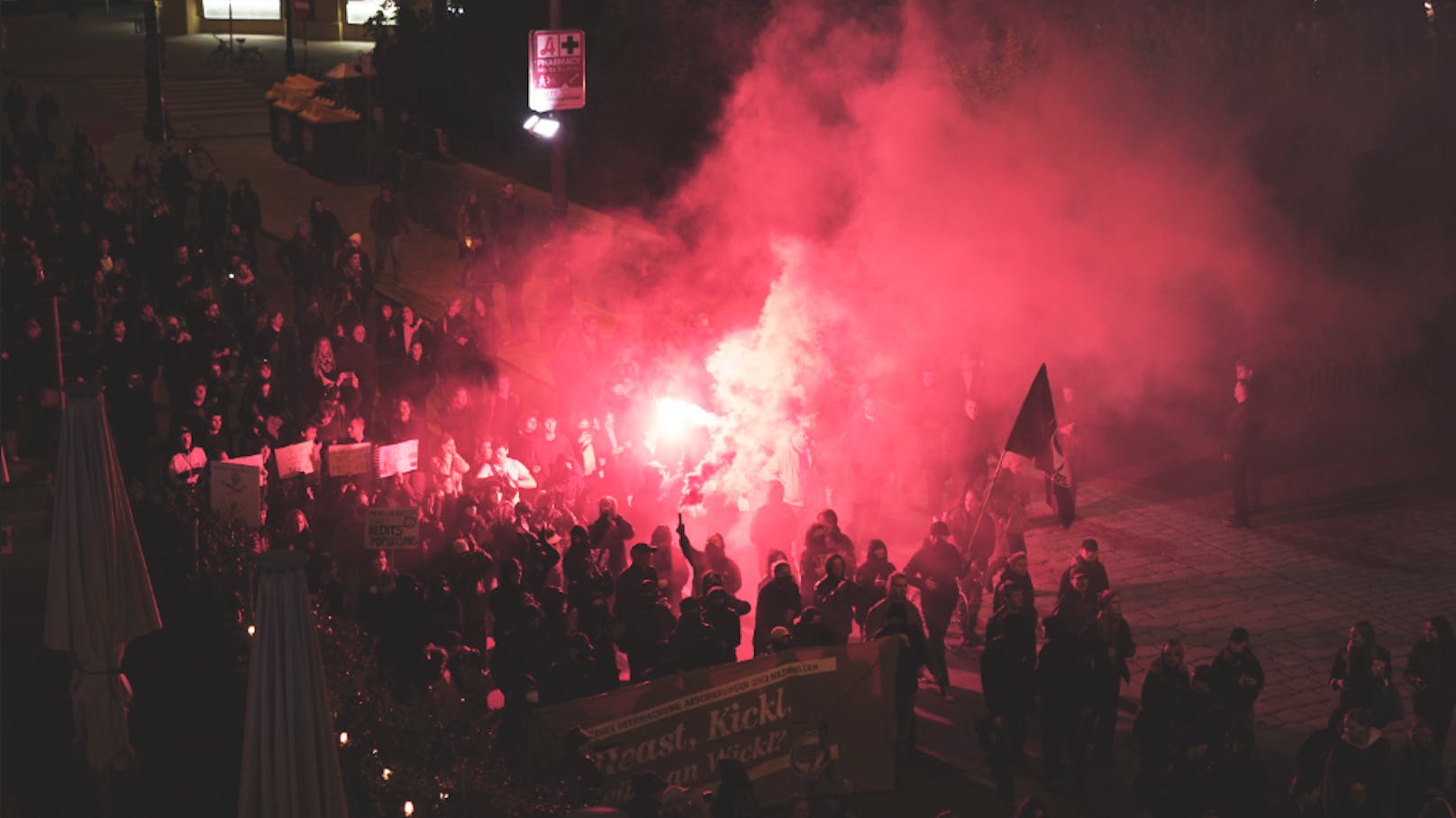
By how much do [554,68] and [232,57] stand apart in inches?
920

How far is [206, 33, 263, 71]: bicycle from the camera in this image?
39.7 metres

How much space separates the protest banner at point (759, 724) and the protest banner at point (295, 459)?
4.66m

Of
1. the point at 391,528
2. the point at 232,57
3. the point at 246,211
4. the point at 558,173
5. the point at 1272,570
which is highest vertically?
the point at 232,57

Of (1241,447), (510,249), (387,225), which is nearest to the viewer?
(1241,447)

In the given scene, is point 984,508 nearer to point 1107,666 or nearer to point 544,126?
point 1107,666

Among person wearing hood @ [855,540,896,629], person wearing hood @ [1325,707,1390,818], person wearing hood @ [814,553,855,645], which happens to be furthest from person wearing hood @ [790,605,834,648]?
person wearing hood @ [1325,707,1390,818]

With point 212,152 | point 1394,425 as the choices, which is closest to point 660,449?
point 1394,425

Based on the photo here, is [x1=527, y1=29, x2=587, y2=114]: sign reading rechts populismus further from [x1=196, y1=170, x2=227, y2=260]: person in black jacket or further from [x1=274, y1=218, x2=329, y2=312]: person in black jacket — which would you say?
[x1=196, y1=170, x2=227, y2=260]: person in black jacket

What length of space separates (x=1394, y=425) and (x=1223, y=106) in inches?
190

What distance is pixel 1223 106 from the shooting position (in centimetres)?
2094

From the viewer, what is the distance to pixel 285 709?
7348 millimetres

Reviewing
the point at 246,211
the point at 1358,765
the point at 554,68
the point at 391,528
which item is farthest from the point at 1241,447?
the point at 246,211

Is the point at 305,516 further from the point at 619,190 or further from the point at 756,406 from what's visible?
the point at 619,190

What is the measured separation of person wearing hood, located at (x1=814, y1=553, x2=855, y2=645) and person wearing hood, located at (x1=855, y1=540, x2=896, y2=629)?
0.27ft
